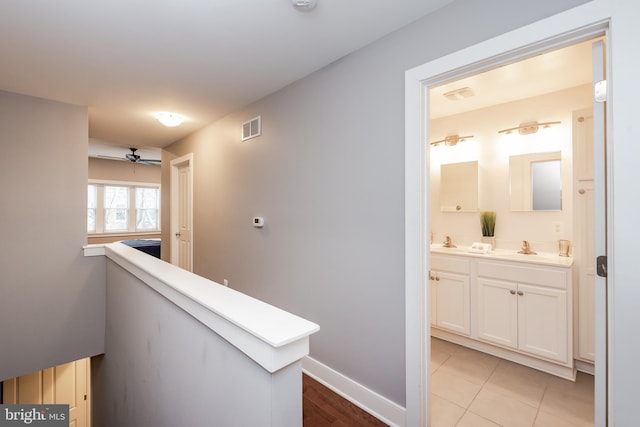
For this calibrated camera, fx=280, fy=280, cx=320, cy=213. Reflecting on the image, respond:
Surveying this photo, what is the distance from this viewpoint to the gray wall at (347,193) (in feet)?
5.37

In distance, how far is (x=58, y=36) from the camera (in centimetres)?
178

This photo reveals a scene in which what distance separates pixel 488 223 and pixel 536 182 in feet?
1.83

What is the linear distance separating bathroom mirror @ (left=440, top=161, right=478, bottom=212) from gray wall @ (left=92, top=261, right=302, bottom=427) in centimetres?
277

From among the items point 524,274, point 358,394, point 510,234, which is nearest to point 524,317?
point 524,274

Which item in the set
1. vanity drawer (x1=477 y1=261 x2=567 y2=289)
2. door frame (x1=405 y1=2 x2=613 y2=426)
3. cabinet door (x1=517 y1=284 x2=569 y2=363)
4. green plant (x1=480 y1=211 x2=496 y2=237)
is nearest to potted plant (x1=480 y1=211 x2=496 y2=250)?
green plant (x1=480 y1=211 x2=496 y2=237)

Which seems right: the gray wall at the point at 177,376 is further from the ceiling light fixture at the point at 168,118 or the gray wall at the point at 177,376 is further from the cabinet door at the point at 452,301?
the cabinet door at the point at 452,301

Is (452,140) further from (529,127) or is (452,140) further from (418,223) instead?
(418,223)

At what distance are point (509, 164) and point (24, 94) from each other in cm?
478

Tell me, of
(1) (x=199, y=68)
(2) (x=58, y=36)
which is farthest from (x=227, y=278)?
(2) (x=58, y=36)

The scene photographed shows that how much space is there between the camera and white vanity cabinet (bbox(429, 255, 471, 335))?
2.65 meters

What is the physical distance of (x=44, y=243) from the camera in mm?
2801

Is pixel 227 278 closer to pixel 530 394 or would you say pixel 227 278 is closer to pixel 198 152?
pixel 198 152

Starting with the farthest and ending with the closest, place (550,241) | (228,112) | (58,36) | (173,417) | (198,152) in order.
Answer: (198,152) < (228,112) < (550,241) < (58,36) < (173,417)

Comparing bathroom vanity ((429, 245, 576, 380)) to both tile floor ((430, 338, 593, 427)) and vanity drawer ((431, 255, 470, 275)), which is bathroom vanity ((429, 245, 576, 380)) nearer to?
vanity drawer ((431, 255, 470, 275))
